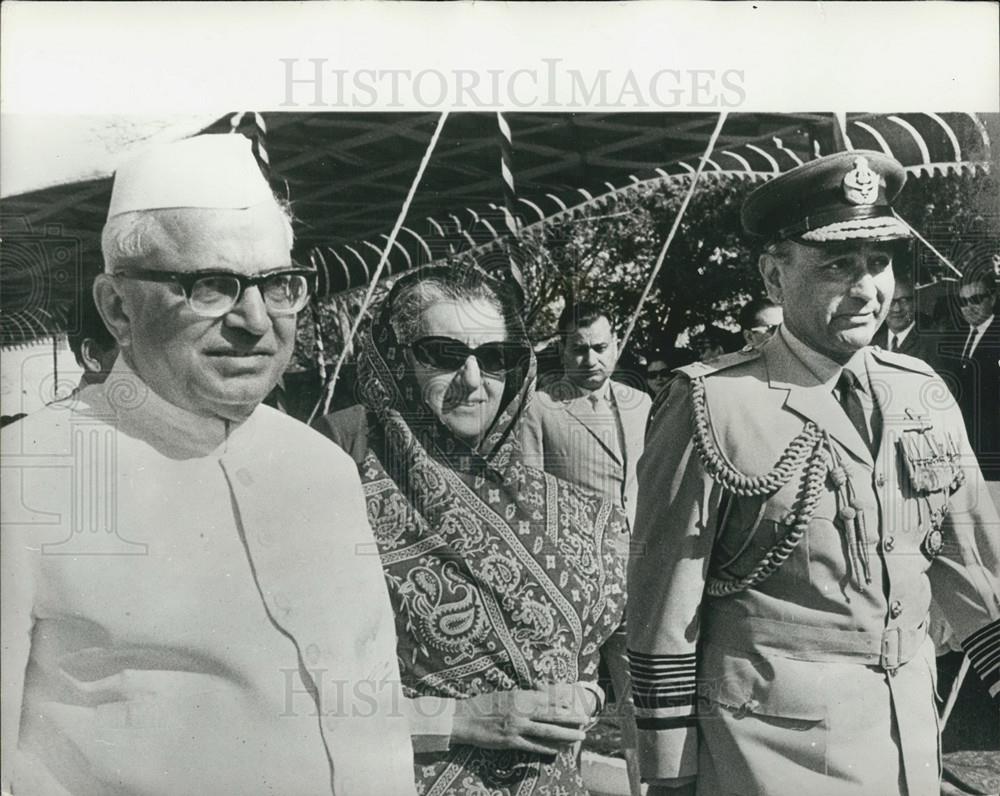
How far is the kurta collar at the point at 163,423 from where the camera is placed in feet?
9.86

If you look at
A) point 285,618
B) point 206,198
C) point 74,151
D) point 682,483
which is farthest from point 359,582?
point 74,151

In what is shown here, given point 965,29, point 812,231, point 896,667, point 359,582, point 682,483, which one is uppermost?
point 965,29

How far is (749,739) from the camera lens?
2959mm

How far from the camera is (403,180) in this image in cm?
301

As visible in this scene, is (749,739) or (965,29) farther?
(965,29)

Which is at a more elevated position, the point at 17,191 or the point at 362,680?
the point at 17,191

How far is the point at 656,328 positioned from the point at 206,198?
4.24 feet

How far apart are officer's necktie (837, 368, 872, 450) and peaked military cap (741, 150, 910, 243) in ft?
1.29

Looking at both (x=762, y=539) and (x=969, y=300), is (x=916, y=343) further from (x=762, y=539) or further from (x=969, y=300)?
(x=762, y=539)

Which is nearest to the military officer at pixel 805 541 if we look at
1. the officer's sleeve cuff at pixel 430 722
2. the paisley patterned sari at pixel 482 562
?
the paisley patterned sari at pixel 482 562

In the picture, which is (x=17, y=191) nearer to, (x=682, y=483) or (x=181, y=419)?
(x=181, y=419)

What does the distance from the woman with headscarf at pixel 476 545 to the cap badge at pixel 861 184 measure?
39.4 inches

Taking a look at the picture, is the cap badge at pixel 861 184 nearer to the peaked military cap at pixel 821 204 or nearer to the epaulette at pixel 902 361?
the peaked military cap at pixel 821 204

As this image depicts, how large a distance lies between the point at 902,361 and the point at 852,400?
190 millimetres
